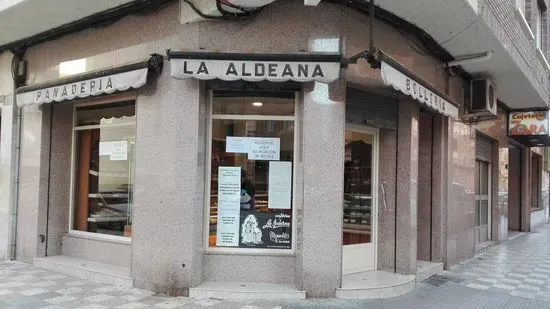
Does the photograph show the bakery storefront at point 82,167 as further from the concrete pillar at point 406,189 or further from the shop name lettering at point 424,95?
the concrete pillar at point 406,189

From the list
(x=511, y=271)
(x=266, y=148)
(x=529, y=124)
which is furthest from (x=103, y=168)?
A: (x=529, y=124)

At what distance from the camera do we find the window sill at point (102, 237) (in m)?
7.29

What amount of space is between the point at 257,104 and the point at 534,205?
18549 millimetres

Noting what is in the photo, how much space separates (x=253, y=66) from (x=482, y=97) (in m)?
5.83

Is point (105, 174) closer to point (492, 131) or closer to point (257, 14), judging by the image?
point (257, 14)

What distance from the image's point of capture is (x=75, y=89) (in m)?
6.94

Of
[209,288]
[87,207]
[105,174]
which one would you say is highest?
[105,174]

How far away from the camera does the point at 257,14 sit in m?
6.15

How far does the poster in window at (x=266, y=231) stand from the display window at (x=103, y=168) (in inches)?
79.1

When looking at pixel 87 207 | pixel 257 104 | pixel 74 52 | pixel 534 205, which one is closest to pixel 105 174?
pixel 87 207

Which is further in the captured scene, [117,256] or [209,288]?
[117,256]

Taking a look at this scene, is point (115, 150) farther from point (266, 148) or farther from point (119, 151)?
point (266, 148)

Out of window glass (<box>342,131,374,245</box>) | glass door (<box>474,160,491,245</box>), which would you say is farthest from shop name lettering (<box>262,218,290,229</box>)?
glass door (<box>474,160,491,245</box>)

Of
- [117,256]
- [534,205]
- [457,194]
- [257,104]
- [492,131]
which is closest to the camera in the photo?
[257,104]
